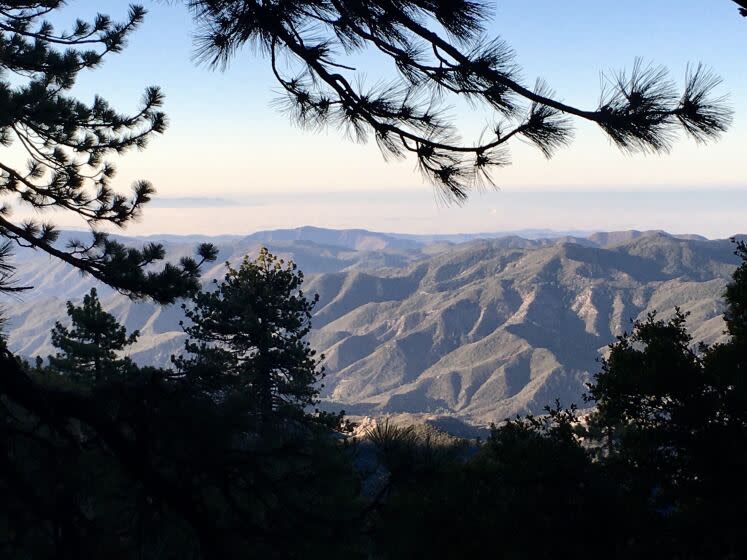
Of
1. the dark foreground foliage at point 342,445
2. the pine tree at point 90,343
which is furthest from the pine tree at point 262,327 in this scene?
the dark foreground foliage at point 342,445

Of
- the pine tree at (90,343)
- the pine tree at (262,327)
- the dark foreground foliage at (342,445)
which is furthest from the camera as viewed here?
the pine tree at (90,343)

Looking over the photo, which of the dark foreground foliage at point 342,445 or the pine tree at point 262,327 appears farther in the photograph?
the pine tree at point 262,327

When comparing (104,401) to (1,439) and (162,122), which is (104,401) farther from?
(162,122)

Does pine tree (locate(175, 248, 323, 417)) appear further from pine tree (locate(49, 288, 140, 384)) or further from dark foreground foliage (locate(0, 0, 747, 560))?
dark foreground foliage (locate(0, 0, 747, 560))

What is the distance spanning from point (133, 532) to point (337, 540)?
3.84ft

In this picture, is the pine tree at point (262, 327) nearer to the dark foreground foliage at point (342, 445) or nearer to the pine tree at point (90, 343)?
the pine tree at point (90, 343)

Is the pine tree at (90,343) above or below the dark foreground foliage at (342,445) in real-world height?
below

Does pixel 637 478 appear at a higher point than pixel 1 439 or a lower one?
lower

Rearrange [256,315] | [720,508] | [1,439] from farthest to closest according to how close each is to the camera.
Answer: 1. [256,315]
2. [720,508]
3. [1,439]

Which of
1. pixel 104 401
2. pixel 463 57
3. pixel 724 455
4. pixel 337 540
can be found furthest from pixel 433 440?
pixel 724 455

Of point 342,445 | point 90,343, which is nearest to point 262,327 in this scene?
point 90,343

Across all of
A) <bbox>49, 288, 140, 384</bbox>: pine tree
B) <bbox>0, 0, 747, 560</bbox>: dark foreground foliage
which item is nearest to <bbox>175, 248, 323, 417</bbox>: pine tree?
<bbox>49, 288, 140, 384</bbox>: pine tree

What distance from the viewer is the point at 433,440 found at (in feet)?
14.2

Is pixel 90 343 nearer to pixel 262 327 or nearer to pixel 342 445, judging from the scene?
pixel 262 327
